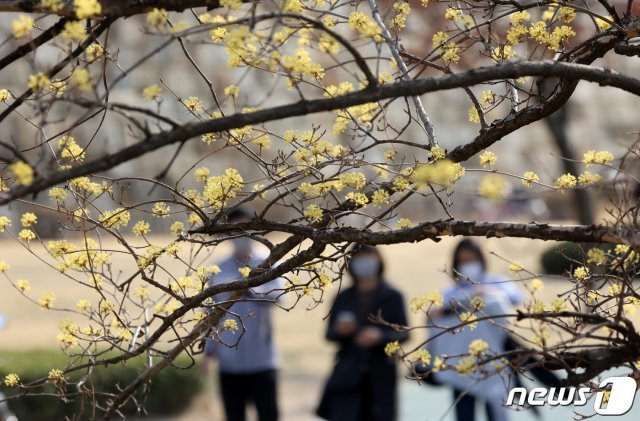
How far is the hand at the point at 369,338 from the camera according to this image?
620cm

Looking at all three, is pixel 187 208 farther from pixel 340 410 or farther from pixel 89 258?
pixel 340 410

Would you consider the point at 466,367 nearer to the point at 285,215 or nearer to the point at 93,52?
the point at 93,52

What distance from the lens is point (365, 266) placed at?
639cm

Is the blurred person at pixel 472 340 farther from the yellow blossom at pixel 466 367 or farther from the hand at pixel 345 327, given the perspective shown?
the yellow blossom at pixel 466 367

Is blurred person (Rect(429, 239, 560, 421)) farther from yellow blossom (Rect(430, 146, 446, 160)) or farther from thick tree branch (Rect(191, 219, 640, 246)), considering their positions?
thick tree branch (Rect(191, 219, 640, 246))

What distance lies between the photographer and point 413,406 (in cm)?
938

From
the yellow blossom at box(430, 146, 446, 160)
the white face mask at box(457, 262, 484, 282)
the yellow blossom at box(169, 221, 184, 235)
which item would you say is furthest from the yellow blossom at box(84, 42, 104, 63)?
the white face mask at box(457, 262, 484, 282)

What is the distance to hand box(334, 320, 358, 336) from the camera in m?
6.26

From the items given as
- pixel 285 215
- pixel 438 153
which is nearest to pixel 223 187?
pixel 438 153

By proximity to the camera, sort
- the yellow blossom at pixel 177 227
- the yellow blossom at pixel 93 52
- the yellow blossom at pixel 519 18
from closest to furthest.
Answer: the yellow blossom at pixel 93 52 < the yellow blossom at pixel 177 227 < the yellow blossom at pixel 519 18

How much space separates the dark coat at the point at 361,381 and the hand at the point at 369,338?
0.04 metres

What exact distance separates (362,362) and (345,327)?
0.83 feet

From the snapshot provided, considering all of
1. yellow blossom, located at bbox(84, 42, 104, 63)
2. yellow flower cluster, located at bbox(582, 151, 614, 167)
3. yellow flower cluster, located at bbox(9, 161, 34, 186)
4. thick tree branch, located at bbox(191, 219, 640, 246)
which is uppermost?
yellow blossom, located at bbox(84, 42, 104, 63)

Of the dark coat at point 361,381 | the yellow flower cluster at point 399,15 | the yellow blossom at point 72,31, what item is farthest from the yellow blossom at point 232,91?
the dark coat at point 361,381
